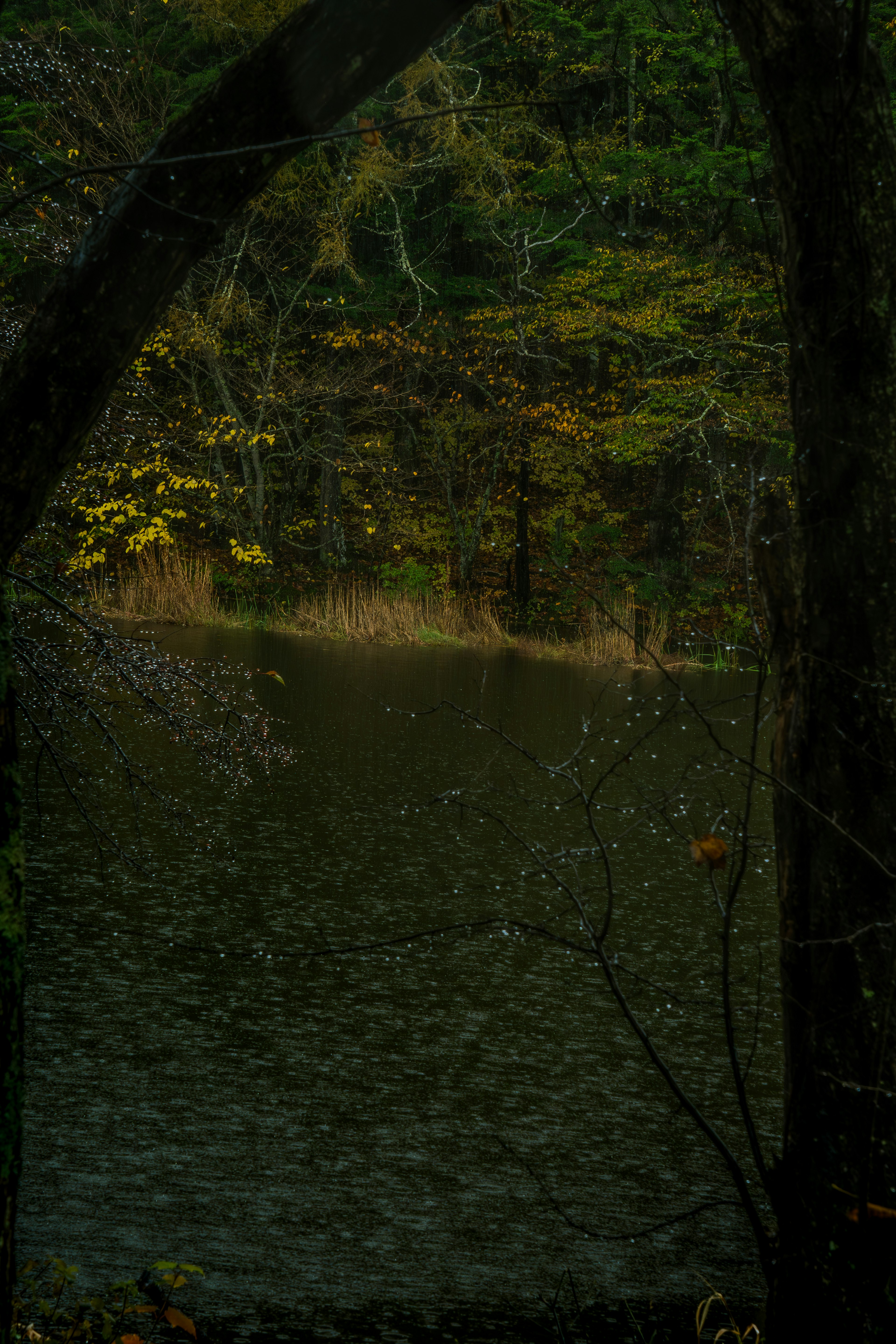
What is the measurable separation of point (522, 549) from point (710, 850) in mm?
18790

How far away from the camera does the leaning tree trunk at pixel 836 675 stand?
2174 millimetres

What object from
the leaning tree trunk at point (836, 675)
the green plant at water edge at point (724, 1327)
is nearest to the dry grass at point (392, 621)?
the green plant at water edge at point (724, 1327)

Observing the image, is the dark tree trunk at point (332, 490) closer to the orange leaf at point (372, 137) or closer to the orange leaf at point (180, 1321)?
the orange leaf at point (372, 137)

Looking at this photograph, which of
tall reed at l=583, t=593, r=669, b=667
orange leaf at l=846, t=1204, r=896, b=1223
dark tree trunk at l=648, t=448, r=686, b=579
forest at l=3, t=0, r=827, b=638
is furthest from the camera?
Result: dark tree trunk at l=648, t=448, r=686, b=579

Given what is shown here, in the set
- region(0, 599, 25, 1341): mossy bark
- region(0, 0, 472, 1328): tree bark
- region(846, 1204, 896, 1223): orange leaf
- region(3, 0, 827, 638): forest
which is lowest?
region(846, 1204, 896, 1223): orange leaf

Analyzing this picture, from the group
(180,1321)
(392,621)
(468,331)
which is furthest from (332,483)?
(180,1321)

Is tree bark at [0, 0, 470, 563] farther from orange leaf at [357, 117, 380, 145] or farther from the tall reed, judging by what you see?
the tall reed

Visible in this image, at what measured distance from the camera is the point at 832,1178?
2199 millimetres

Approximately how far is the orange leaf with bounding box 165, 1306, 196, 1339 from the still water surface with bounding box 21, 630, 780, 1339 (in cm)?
13

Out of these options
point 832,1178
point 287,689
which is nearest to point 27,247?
point 832,1178

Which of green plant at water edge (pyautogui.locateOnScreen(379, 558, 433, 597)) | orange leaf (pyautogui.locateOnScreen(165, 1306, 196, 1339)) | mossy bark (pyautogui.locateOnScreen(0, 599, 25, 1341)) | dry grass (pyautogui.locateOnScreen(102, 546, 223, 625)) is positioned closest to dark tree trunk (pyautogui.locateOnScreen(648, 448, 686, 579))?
green plant at water edge (pyautogui.locateOnScreen(379, 558, 433, 597))

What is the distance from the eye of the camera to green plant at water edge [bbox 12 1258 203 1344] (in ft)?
7.84

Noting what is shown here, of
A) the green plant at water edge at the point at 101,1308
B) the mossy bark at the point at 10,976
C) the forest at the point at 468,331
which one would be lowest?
the green plant at water edge at the point at 101,1308

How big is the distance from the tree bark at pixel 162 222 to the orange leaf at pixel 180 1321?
5.11ft
